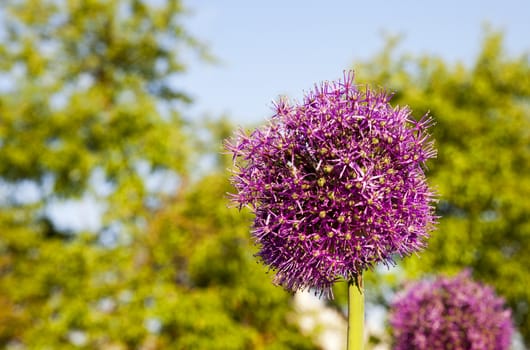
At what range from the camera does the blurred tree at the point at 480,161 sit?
85.9 feet

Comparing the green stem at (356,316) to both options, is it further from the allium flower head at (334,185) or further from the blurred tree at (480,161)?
the blurred tree at (480,161)

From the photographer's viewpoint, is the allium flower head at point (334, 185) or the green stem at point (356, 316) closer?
the green stem at point (356, 316)

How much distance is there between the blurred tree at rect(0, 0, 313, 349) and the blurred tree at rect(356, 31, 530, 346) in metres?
7.84

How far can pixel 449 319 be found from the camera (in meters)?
10.2

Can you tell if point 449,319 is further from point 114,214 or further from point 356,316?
point 114,214

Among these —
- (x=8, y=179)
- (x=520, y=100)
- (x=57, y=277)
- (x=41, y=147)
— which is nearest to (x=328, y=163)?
(x=57, y=277)

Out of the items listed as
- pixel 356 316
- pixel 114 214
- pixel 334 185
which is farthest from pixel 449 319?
pixel 114 214

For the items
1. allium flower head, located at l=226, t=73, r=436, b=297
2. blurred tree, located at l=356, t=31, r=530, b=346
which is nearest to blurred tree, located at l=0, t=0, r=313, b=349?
blurred tree, located at l=356, t=31, r=530, b=346

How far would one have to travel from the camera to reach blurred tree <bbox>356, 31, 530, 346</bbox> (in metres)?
26.2

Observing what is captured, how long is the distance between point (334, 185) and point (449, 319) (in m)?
5.93

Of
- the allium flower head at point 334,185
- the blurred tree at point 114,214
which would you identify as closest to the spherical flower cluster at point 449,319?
the allium flower head at point 334,185

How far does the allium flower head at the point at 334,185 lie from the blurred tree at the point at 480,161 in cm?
1965

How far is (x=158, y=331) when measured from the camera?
79.4 ft

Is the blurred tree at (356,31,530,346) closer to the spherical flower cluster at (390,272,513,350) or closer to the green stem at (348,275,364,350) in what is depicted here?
the spherical flower cluster at (390,272,513,350)
